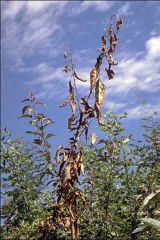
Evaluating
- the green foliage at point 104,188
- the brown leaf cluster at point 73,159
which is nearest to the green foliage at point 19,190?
the green foliage at point 104,188

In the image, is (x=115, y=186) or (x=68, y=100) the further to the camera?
(x=115, y=186)

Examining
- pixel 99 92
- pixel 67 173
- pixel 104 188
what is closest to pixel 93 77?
pixel 99 92

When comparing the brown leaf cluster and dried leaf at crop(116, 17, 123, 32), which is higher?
dried leaf at crop(116, 17, 123, 32)

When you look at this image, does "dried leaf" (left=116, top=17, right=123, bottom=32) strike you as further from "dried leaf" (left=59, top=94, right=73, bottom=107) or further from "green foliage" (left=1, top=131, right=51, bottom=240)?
"green foliage" (left=1, top=131, right=51, bottom=240)

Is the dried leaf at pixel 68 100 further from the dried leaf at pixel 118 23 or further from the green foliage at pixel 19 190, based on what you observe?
the green foliage at pixel 19 190

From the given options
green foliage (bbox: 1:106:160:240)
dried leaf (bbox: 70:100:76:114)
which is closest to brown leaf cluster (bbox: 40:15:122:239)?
dried leaf (bbox: 70:100:76:114)

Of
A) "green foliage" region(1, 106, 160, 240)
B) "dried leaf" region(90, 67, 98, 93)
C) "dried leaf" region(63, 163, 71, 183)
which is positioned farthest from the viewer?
"green foliage" region(1, 106, 160, 240)

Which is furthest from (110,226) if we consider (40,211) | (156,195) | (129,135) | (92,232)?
(156,195)

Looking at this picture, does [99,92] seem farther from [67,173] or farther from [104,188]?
[104,188]

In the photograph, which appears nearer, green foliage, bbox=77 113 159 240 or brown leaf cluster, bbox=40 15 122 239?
brown leaf cluster, bbox=40 15 122 239

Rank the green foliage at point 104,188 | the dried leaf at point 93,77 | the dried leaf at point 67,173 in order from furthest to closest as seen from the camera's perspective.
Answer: the green foliage at point 104,188, the dried leaf at point 93,77, the dried leaf at point 67,173

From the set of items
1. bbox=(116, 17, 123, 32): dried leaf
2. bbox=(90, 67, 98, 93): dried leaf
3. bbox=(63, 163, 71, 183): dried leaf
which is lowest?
bbox=(63, 163, 71, 183): dried leaf

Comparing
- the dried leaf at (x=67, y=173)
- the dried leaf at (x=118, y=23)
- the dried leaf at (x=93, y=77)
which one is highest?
the dried leaf at (x=118, y=23)

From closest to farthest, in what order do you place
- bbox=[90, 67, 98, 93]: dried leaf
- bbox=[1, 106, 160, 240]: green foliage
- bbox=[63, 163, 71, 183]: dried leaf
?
bbox=[63, 163, 71, 183]: dried leaf < bbox=[90, 67, 98, 93]: dried leaf < bbox=[1, 106, 160, 240]: green foliage
